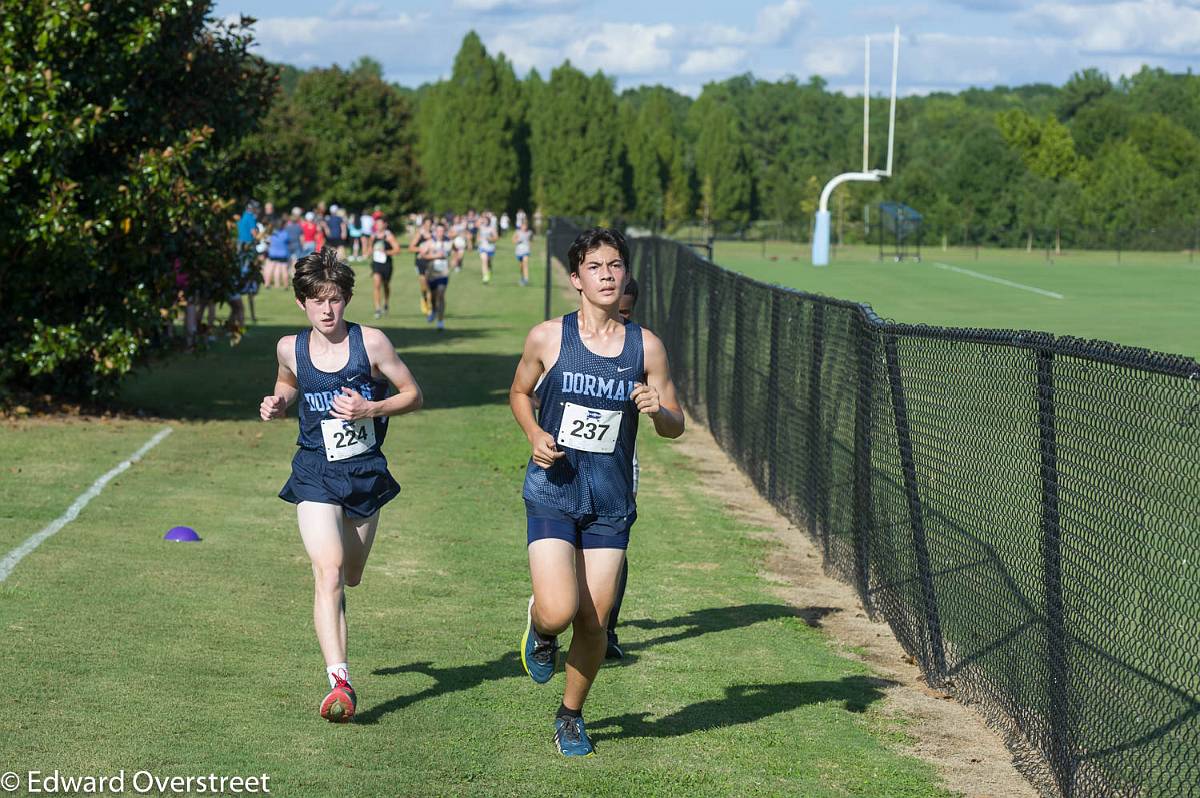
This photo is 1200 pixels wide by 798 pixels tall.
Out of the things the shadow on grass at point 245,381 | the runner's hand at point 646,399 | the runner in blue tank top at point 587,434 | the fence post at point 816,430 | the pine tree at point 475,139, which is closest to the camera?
the runner's hand at point 646,399

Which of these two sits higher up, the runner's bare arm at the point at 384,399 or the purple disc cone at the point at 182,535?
the runner's bare arm at the point at 384,399

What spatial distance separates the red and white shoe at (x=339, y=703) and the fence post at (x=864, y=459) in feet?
12.8

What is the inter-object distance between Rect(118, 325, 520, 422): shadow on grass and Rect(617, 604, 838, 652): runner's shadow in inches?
388

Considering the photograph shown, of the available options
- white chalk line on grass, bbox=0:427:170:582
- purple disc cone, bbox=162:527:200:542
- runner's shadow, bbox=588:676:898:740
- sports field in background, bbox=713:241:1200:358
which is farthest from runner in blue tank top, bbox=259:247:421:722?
sports field in background, bbox=713:241:1200:358

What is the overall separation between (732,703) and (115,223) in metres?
11.1

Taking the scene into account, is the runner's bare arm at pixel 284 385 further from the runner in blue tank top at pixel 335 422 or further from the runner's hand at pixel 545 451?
the runner's hand at pixel 545 451

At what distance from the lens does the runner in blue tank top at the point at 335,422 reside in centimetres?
694

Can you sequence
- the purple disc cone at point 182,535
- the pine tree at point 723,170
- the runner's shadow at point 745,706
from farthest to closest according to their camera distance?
1. the pine tree at point 723,170
2. the purple disc cone at point 182,535
3. the runner's shadow at point 745,706

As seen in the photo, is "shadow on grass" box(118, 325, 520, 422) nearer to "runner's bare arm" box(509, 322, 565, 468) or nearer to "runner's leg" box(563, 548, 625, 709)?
"runner's bare arm" box(509, 322, 565, 468)

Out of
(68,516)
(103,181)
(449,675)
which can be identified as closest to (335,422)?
(449,675)

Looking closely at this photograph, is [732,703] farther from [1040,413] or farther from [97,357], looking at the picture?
[97,357]

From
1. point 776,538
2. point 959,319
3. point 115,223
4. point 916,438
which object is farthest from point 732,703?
point 959,319

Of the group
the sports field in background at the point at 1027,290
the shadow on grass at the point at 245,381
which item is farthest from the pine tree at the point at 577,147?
the shadow on grass at the point at 245,381

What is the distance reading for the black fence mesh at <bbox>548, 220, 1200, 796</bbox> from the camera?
5.68 m
